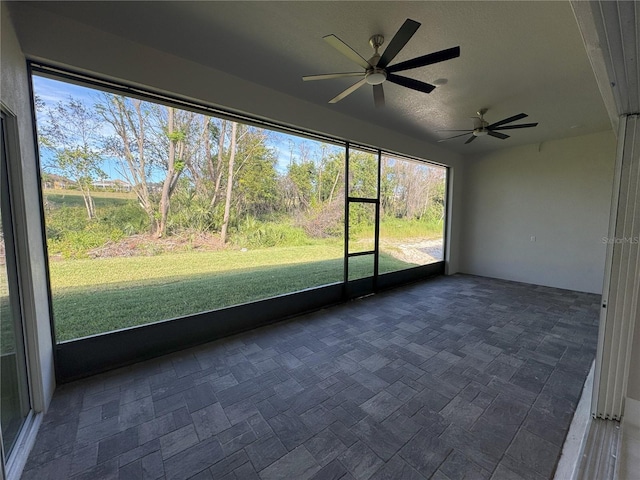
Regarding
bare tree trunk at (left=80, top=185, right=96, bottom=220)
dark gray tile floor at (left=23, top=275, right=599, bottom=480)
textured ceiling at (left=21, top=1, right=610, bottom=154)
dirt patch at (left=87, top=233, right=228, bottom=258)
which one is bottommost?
dark gray tile floor at (left=23, top=275, right=599, bottom=480)

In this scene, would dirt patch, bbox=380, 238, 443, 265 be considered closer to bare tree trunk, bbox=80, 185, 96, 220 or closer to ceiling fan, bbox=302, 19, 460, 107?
ceiling fan, bbox=302, 19, 460, 107

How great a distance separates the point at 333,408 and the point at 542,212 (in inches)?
237

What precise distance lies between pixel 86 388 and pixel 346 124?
4.39 metres

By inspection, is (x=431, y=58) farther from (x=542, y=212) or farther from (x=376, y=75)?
(x=542, y=212)

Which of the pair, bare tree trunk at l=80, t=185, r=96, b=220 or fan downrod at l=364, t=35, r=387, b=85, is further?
bare tree trunk at l=80, t=185, r=96, b=220

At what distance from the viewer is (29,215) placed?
1.96 meters

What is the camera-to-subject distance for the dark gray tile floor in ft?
5.21

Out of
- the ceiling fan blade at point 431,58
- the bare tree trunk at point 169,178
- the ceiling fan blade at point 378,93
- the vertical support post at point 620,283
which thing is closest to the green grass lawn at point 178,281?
the bare tree trunk at point 169,178

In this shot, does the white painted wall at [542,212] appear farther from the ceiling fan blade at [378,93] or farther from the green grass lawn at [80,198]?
the green grass lawn at [80,198]

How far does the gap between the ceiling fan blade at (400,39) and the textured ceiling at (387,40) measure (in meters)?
0.29

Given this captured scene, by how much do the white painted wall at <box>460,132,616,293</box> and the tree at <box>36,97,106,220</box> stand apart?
736 centimetres

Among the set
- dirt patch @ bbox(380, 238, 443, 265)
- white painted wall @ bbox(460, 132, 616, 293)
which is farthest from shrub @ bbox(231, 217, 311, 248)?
white painted wall @ bbox(460, 132, 616, 293)

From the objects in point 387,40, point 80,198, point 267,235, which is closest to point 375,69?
point 387,40

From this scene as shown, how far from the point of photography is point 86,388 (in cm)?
228
